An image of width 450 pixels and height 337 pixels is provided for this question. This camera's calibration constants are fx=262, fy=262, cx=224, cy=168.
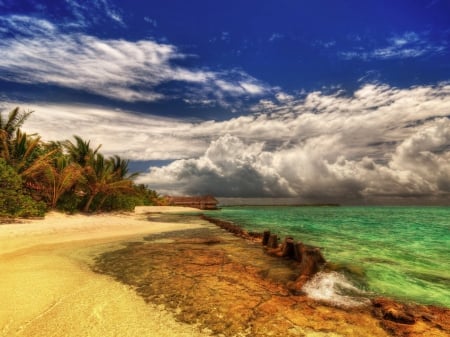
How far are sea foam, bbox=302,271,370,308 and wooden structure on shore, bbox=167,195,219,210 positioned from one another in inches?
2756

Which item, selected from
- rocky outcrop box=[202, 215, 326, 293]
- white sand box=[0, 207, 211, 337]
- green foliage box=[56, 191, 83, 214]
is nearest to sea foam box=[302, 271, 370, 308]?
rocky outcrop box=[202, 215, 326, 293]

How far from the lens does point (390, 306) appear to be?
486 cm

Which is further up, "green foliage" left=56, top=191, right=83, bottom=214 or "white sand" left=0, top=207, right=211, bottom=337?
"green foliage" left=56, top=191, right=83, bottom=214

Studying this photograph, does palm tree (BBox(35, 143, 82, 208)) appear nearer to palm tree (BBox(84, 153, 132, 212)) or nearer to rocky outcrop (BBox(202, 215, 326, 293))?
palm tree (BBox(84, 153, 132, 212))

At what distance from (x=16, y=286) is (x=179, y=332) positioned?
4.02 meters

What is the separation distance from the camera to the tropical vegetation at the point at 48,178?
1538 cm

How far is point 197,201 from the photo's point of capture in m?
78.6

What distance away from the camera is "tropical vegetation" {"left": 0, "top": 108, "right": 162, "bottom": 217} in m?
15.4

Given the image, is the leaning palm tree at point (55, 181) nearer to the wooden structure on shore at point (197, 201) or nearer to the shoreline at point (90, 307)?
the shoreline at point (90, 307)

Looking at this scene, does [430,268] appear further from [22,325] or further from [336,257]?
[22,325]

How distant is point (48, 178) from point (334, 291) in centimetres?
2170

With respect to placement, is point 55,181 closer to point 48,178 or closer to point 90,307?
point 48,178

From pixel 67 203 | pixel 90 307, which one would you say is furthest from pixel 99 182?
pixel 90 307

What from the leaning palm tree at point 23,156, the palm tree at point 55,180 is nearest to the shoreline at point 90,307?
the leaning palm tree at point 23,156
